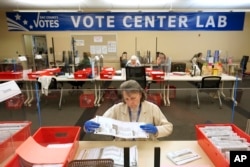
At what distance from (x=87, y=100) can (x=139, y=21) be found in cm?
229

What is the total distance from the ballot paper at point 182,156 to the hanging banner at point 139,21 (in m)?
3.49

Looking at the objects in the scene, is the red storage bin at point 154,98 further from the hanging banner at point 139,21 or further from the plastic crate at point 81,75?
the plastic crate at point 81,75

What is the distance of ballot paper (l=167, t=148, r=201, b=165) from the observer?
4.53 ft

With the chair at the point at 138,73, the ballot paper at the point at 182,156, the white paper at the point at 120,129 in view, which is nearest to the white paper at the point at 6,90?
the white paper at the point at 120,129

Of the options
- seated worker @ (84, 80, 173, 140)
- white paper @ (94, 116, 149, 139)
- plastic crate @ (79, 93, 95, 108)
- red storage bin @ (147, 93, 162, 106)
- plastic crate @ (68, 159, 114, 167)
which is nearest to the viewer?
plastic crate @ (68, 159, 114, 167)

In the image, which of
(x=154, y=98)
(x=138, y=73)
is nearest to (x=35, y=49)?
(x=138, y=73)

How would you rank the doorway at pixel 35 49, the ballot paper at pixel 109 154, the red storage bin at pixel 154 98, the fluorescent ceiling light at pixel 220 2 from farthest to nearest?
the doorway at pixel 35 49 → the fluorescent ceiling light at pixel 220 2 → the red storage bin at pixel 154 98 → the ballot paper at pixel 109 154

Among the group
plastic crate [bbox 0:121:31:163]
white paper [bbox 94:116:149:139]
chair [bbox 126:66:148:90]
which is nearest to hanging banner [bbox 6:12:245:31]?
chair [bbox 126:66:148:90]

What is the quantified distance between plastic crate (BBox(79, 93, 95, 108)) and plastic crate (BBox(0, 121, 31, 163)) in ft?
11.0

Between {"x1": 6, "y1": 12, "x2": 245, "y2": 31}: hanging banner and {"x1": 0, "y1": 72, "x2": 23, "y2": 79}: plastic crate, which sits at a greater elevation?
{"x1": 6, "y1": 12, "x2": 245, "y2": 31}: hanging banner

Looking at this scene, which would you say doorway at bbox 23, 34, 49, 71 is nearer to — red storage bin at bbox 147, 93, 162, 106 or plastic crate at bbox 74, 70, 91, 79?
plastic crate at bbox 74, 70, 91, 79

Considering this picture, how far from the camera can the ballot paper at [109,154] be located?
1.34 metres

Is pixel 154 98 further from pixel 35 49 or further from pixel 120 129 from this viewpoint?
pixel 35 49

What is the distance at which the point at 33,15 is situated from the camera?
191 inches
